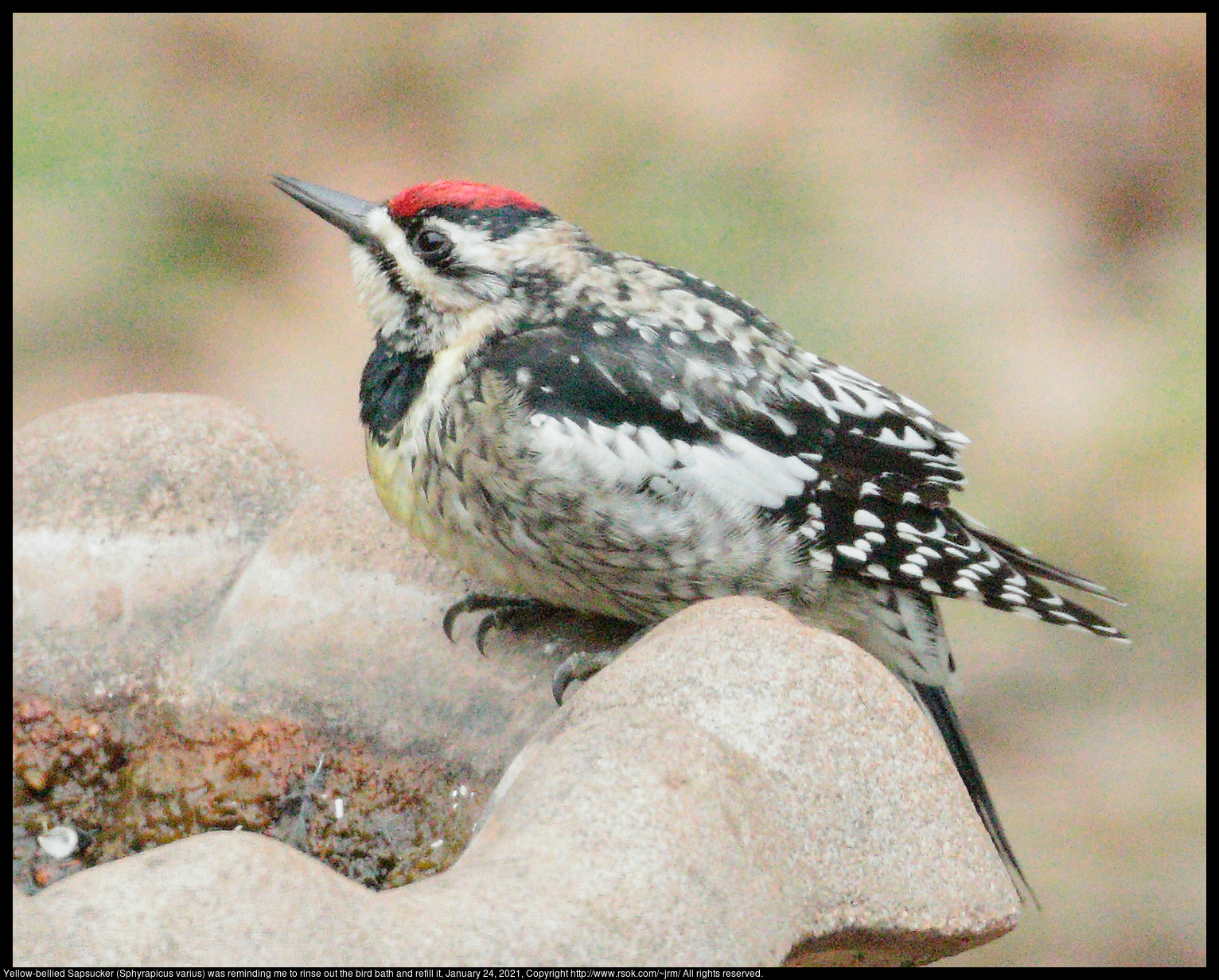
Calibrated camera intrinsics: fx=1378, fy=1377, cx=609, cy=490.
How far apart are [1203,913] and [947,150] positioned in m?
3.52

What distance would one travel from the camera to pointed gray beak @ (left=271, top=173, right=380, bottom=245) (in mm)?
2717

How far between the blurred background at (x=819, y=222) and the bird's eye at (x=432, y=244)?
7.66ft

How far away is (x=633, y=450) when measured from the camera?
7.93 feet

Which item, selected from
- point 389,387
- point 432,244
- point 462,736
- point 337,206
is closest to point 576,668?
point 462,736

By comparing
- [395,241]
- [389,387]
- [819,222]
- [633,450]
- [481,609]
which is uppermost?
[819,222]

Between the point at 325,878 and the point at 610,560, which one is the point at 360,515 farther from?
the point at 325,878

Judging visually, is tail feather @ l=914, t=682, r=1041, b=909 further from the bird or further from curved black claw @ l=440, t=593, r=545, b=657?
curved black claw @ l=440, t=593, r=545, b=657

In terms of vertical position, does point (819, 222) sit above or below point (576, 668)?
above

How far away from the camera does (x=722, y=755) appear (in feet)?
5.51

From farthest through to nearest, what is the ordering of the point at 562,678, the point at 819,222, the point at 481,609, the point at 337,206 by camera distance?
the point at 819,222 < the point at 337,206 < the point at 481,609 < the point at 562,678

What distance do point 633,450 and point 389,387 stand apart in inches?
21.5

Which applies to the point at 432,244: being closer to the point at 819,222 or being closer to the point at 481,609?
the point at 481,609

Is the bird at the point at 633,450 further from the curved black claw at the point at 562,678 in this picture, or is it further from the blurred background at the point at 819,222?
the blurred background at the point at 819,222

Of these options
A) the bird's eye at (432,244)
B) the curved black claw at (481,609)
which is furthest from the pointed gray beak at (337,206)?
the curved black claw at (481,609)
